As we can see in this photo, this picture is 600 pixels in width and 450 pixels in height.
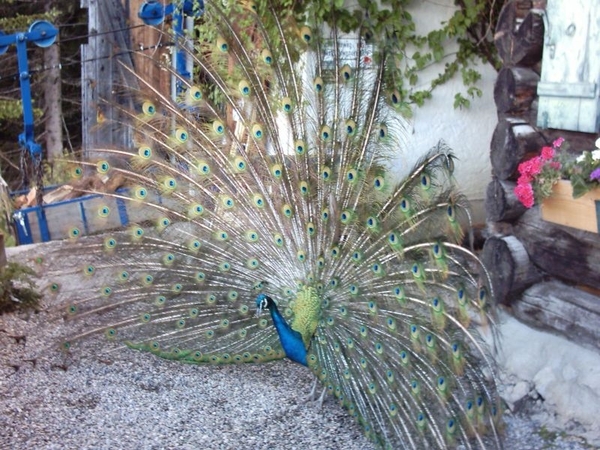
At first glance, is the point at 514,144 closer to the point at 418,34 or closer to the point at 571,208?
the point at 571,208

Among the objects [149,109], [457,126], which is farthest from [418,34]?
[149,109]

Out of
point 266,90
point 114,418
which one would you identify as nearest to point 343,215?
point 266,90

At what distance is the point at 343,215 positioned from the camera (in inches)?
190

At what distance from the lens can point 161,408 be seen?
5.04m

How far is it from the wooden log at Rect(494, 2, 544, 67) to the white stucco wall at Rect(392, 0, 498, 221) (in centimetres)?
188

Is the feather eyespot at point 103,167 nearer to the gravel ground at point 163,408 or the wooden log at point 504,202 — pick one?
the gravel ground at point 163,408

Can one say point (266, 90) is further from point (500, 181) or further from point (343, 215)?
point (500, 181)

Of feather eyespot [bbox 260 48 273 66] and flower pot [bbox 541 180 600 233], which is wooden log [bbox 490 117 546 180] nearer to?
flower pot [bbox 541 180 600 233]

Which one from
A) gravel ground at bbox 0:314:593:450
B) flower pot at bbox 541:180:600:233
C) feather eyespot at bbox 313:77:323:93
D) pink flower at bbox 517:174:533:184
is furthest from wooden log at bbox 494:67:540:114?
gravel ground at bbox 0:314:593:450

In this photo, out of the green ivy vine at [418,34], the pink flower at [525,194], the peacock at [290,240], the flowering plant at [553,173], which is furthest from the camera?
the green ivy vine at [418,34]

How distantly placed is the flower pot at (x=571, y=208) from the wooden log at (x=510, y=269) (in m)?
0.43

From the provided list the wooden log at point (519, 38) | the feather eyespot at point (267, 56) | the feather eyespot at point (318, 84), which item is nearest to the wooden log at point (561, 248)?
the wooden log at point (519, 38)

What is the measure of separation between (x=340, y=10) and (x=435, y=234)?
3.45 meters

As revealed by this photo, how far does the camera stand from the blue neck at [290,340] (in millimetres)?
4801
